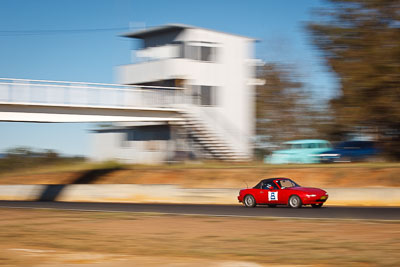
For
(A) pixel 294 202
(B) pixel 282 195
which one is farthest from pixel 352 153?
(A) pixel 294 202

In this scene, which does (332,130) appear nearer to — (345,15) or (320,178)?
(345,15)

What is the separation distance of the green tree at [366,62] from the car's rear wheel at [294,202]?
509 inches

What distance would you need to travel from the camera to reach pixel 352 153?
41.1 meters

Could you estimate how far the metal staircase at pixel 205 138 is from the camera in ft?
142

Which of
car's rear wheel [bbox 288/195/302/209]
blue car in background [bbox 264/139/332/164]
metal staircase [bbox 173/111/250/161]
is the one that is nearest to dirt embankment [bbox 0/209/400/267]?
car's rear wheel [bbox 288/195/302/209]

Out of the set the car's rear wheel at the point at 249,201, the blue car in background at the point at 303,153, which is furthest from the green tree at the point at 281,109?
the car's rear wheel at the point at 249,201

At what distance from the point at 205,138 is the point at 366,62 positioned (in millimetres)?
13131

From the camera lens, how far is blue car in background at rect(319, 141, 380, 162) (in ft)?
134

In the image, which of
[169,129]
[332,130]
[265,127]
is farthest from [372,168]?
[265,127]

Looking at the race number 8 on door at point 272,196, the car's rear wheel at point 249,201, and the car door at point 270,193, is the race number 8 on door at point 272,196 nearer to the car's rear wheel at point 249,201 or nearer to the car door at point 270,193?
the car door at point 270,193

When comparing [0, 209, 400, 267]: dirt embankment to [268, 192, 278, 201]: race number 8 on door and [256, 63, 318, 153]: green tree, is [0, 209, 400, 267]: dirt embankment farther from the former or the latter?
[256, 63, 318, 153]: green tree

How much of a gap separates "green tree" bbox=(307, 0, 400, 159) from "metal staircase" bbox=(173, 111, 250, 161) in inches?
334

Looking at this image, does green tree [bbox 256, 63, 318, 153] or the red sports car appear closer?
the red sports car

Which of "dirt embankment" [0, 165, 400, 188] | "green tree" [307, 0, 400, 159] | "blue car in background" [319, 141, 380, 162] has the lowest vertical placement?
"dirt embankment" [0, 165, 400, 188]
